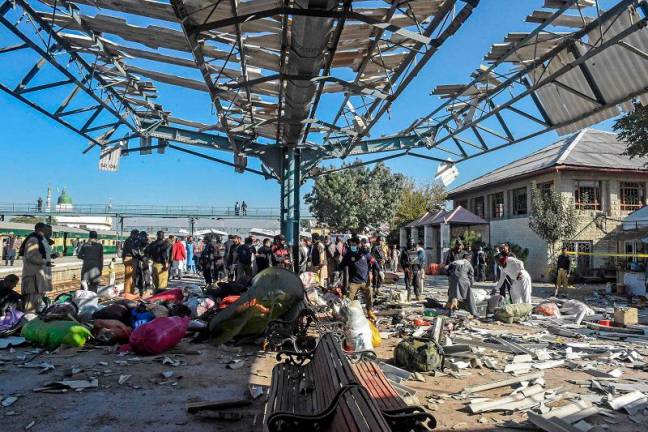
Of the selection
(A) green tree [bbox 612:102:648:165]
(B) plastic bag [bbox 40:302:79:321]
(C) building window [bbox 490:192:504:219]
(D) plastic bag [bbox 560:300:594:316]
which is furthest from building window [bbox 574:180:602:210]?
(B) plastic bag [bbox 40:302:79:321]

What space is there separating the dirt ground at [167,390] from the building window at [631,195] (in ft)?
60.4

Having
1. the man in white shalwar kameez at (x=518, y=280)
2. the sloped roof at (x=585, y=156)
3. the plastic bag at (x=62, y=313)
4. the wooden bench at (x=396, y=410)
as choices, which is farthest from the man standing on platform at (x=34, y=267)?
the sloped roof at (x=585, y=156)

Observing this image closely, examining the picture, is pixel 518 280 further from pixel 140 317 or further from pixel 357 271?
pixel 140 317

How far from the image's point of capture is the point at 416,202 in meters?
38.2

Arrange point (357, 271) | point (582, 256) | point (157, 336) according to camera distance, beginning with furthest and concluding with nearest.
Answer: point (582, 256) < point (357, 271) < point (157, 336)

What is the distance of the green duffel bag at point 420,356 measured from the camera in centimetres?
593

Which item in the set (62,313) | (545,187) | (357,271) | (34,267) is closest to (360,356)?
(357,271)

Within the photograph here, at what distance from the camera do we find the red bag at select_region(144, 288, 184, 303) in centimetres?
1005

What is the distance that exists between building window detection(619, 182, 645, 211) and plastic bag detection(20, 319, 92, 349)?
80.2 ft

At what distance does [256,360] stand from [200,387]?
4.23 feet

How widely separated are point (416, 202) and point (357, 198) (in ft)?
16.7

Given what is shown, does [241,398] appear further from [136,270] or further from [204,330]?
[136,270]

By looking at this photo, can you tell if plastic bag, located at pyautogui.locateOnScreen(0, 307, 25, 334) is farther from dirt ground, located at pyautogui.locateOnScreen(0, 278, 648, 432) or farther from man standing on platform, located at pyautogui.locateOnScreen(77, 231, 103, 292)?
man standing on platform, located at pyautogui.locateOnScreen(77, 231, 103, 292)

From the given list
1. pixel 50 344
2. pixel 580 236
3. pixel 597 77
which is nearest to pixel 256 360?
pixel 50 344
